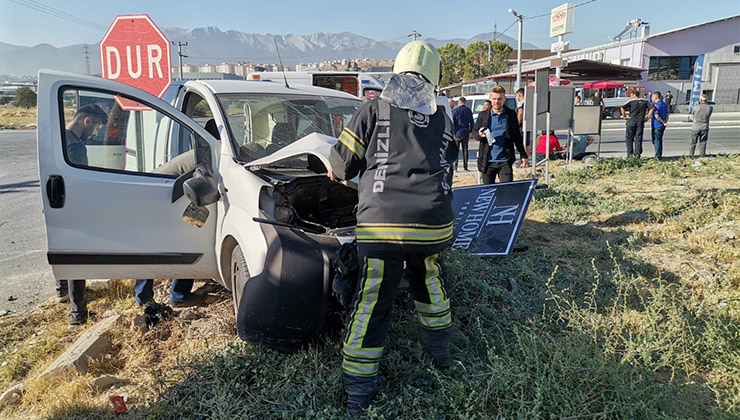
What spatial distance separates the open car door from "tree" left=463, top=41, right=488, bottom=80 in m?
54.2

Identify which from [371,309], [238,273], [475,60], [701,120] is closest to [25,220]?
[238,273]

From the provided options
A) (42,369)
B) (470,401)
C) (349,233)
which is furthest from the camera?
(42,369)

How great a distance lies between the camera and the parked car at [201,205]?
9.65ft

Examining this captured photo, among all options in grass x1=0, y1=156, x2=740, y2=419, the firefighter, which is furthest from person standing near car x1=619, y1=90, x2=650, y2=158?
the firefighter

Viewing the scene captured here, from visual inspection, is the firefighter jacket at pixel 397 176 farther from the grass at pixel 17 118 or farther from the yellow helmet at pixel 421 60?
the grass at pixel 17 118

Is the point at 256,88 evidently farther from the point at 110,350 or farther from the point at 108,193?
the point at 110,350

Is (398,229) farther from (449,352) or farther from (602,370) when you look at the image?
(602,370)

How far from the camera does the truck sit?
40.0 ft

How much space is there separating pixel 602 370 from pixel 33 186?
11.2 m

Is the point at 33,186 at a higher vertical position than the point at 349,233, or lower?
lower

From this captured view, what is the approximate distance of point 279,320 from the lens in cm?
292

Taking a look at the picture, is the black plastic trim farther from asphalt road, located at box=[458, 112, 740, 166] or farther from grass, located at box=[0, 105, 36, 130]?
grass, located at box=[0, 105, 36, 130]

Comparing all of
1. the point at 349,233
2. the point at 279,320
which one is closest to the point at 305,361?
the point at 279,320

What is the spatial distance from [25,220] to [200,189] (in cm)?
586
